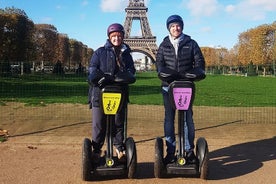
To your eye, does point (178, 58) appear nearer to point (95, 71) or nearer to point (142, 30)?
point (95, 71)

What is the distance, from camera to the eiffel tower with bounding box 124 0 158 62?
9107 centimetres

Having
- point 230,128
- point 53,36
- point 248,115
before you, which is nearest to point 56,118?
point 230,128

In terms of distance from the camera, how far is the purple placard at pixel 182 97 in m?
6.42

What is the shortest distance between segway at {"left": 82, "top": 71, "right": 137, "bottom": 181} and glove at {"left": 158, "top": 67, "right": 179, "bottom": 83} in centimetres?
47

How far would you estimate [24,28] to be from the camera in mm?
60938

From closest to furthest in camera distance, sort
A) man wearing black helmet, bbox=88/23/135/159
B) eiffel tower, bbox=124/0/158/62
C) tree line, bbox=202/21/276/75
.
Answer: man wearing black helmet, bbox=88/23/135/159 → tree line, bbox=202/21/276/75 → eiffel tower, bbox=124/0/158/62

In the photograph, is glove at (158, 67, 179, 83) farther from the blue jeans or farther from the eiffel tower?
the eiffel tower

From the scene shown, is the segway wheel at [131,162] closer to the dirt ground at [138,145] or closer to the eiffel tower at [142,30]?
the dirt ground at [138,145]

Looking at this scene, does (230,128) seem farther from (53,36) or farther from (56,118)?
(53,36)

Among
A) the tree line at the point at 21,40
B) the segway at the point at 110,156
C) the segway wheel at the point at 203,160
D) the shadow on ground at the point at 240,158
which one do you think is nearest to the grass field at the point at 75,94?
the shadow on ground at the point at 240,158

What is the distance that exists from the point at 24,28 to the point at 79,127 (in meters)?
52.2

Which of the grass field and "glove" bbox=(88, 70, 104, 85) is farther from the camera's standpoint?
the grass field

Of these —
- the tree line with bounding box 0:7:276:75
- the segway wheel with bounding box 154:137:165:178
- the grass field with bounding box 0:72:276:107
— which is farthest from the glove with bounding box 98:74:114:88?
the tree line with bounding box 0:7:276:75

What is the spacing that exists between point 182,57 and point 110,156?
6.11 ft
